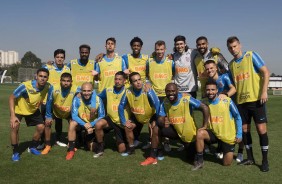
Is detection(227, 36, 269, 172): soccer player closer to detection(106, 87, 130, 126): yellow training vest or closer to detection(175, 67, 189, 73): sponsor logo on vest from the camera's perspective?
detection(175, 67, 189, 73): sponsor logo on vest

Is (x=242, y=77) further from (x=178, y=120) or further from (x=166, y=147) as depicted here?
(x=166, y=147)

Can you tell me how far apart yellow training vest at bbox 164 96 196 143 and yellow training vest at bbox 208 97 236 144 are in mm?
406

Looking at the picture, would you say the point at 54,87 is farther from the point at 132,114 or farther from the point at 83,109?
the point at 132,114

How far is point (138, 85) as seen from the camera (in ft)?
19.1

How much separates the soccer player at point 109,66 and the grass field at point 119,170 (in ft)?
5.32

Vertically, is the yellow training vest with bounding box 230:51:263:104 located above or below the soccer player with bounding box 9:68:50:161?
above

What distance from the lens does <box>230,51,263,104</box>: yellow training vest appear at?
515cm

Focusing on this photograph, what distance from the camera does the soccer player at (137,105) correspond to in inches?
234

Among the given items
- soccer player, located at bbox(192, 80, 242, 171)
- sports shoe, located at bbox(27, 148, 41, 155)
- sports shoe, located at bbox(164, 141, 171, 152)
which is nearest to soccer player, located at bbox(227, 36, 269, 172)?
soccer player, located at bbox(192, 80, 242, 171)

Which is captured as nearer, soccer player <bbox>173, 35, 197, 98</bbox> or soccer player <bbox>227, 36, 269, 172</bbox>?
soccer player <bbox>227, 36, 269, 172</bbox>

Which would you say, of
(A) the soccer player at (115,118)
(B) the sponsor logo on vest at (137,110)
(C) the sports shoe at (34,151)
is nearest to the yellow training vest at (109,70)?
(A) the soccer player at (115,118)

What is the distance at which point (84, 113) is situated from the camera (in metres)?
6.18

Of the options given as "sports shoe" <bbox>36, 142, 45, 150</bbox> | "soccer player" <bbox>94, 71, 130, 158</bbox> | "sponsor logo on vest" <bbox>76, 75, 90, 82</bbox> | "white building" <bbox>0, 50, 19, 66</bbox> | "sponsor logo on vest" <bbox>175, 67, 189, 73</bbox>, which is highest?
"white building" <bbox>0, 50, 19, 66</bbox>

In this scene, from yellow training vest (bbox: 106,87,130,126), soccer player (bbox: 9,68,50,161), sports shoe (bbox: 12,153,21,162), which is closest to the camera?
sports shoe (bbox: 12,153,21,162)
